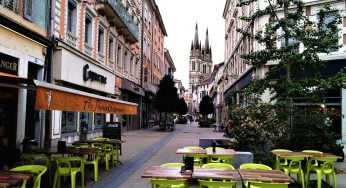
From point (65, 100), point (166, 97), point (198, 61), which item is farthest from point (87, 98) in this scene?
point (198, 61)

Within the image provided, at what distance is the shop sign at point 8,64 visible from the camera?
1275cm

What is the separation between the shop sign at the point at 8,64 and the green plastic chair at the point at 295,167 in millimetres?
8547

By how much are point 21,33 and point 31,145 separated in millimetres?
3782

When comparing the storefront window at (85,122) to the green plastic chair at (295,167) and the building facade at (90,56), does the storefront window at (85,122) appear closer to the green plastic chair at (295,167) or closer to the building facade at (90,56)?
the building facade at (90,56)

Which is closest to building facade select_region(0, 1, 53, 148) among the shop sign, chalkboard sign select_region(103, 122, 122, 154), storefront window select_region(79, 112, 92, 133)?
the shop sign

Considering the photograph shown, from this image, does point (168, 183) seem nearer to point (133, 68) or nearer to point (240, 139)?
point (240, 139)

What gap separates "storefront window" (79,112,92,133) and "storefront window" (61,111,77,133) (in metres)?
0.78

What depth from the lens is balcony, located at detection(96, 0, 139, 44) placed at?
23.5m

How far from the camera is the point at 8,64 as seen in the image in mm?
13141

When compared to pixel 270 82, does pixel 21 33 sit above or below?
above

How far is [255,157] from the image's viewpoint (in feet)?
→ 42.6

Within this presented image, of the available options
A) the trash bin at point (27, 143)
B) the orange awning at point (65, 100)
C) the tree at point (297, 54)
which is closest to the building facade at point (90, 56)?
the orange awning at point (65, 100)

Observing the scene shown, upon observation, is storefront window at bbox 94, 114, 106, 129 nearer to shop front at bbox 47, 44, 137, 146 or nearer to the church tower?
shop front at bbox 47, 44, 137, 146

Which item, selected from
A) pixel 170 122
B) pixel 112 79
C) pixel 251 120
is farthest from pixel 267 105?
pixel 170 122
